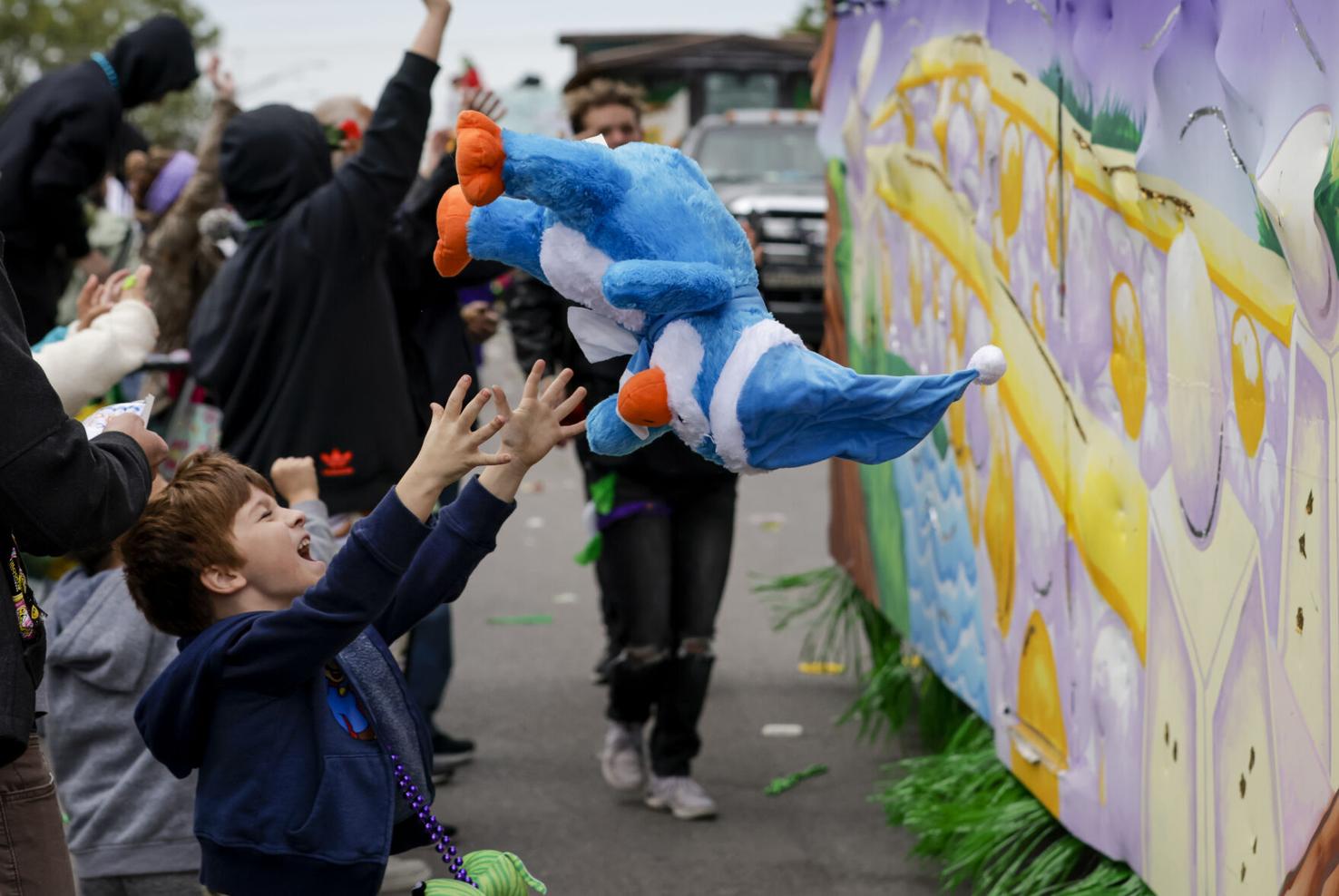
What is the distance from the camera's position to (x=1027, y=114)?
415 cm

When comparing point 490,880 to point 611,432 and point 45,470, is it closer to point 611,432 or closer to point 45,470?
point 611,432

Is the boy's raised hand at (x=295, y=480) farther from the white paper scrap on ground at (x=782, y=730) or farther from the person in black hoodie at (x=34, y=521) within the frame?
the white paper scrap on ground at (x=782, y=730)

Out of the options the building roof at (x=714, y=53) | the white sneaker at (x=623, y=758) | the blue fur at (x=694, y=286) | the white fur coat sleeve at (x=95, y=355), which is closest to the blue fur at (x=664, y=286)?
the blue fur at (x=694, y=286)

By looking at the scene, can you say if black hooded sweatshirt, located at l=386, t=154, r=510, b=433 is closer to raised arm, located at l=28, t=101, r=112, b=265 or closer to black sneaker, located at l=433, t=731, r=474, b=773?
raised arm, located at l=28, t=101, r=112, b=265

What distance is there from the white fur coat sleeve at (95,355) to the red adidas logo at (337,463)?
3.50ft

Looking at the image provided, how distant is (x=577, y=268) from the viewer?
262cm

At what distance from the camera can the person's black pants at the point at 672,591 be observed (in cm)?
532

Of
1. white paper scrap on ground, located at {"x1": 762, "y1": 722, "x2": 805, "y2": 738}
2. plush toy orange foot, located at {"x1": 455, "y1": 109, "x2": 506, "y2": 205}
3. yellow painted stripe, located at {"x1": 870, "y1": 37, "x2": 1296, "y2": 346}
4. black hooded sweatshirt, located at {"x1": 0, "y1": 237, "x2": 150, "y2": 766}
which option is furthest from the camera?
white paper scrap on ground, located at {"x1": 762, "y1": 722, "x2": 805, "y2": 738}

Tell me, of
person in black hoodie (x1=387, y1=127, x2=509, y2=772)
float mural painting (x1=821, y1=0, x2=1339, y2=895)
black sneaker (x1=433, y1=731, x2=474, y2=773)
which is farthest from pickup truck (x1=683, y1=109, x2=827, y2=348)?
float mural painting (x1=821, y1=0, x2=1339, y2=895)

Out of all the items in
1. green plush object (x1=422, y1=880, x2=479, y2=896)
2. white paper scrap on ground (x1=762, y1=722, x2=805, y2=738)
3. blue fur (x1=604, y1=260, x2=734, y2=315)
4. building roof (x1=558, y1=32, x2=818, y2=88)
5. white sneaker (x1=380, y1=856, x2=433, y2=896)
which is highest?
building roof (x1=558, y1=32, x2=818, y2=88)

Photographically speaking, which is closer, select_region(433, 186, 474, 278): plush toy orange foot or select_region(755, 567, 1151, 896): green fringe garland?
select_region(433, 186, 474, 278): plush toy orange foot

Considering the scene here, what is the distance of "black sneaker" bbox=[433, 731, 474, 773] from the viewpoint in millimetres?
6023

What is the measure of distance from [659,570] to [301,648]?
8.16 ft

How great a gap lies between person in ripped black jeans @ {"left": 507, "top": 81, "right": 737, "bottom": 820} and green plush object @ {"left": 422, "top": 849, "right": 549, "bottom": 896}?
2181 mm
